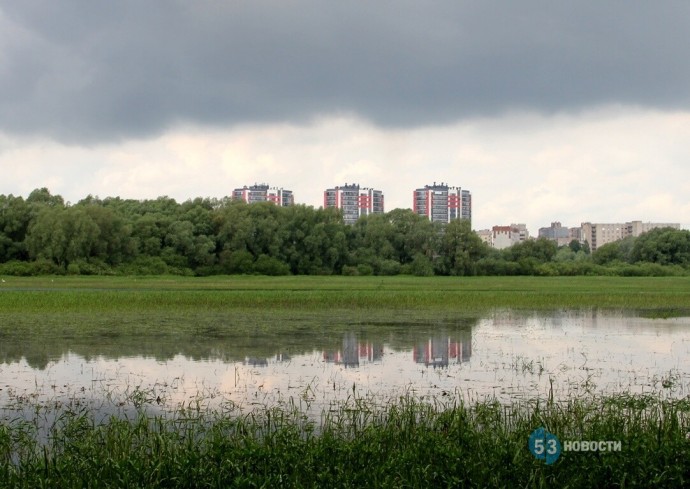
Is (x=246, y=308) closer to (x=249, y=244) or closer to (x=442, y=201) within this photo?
(x=249, y=244)

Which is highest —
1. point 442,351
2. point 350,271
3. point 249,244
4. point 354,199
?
point 354,199

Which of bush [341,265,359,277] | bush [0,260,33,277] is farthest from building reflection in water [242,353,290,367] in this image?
bush [341,265,359,277]

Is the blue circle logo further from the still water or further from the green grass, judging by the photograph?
the green grass

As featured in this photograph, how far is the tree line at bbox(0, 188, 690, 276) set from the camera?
66.1m

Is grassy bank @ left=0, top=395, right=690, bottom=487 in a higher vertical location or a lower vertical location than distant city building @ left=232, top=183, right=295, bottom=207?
lower

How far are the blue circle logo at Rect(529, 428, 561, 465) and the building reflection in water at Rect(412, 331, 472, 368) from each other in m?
8.09

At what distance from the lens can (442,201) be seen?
622ft

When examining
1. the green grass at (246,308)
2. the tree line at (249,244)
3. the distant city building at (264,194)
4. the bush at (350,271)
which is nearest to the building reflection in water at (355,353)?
the green grass at (246,308)

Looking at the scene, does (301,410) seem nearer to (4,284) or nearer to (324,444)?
(324,444)

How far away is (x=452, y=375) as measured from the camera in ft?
49.8

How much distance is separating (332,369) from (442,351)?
434 centimetres

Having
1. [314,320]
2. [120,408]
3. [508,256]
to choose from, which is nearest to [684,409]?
[120,408]

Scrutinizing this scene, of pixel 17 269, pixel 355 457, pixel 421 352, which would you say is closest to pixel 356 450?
pixel 355 457

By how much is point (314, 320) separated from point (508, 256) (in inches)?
2560
